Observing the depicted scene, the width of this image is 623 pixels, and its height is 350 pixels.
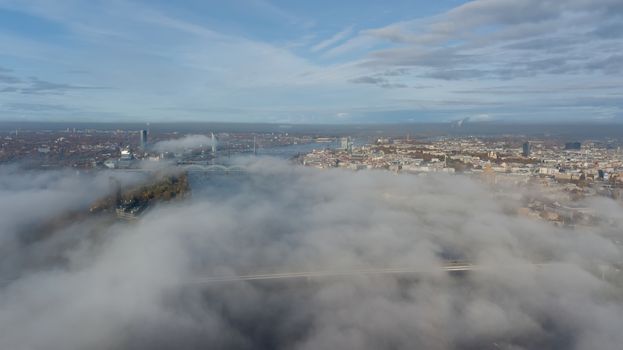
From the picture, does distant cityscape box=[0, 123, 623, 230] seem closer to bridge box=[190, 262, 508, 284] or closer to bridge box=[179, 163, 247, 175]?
bridge box=[179, 163, 247, 175]

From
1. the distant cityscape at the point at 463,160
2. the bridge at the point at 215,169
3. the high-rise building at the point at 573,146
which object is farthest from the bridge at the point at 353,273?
the high-rise building at the point at 573,146

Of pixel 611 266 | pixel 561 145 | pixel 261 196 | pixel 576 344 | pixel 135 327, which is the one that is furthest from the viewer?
pixel 561 145

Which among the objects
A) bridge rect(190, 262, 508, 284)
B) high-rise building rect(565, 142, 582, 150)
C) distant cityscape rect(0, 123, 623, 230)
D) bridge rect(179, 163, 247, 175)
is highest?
high-rise building rect(565, 142, 582, 150)

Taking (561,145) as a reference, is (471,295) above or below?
below

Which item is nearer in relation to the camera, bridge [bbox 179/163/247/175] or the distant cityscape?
the distant cityscape

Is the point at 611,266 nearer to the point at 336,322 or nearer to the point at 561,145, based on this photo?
the point at 336,322

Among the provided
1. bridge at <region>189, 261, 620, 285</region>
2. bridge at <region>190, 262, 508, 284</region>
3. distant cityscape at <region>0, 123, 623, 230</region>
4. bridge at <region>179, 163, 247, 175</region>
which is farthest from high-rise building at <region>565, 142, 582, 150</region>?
bridge at <region>190, 262, 508, 284</region>

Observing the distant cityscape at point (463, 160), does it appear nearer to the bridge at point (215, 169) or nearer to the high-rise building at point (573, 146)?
the high-rise building at point (573, 146)

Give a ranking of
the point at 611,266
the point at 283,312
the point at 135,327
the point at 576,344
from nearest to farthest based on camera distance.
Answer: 1. the point at 576,344
2. the point at 135,327
3. the point at 283,312
4. the point at 611,266

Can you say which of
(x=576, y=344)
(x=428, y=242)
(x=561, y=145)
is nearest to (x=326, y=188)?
(x=428, y=242)

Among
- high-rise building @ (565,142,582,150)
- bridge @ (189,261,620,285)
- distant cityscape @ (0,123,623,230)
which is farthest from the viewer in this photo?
high-rise building @ (565,142,582,150)

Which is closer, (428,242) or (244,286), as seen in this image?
(244,286)
